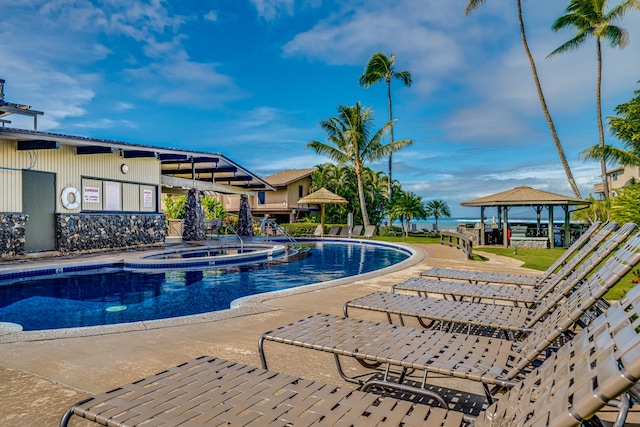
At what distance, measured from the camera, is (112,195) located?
16.2 meters

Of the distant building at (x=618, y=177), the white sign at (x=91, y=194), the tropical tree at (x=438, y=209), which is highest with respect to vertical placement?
the distant building at (x=618, y=177)

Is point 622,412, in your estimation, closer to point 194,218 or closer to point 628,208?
point 628,208

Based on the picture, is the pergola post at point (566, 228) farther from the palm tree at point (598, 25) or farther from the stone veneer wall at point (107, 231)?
the stone veneer wall at point (107, 231)

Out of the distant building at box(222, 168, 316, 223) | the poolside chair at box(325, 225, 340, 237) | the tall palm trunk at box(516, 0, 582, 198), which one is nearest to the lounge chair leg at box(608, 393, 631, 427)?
the poolside chair at box(325, 225, 340, 237)

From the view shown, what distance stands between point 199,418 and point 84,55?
28321 mm

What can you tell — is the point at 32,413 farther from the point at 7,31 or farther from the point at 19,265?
the point at 7,31

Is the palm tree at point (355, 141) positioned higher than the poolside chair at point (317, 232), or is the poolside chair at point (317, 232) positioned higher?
the palm tree at point (355, 141)

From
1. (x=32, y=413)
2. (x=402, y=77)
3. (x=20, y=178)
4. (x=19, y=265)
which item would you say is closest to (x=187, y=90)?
(x=402, y=77)

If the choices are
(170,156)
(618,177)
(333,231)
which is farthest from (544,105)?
(170,156)

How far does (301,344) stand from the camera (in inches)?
100

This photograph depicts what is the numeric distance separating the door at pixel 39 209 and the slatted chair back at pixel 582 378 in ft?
50.5

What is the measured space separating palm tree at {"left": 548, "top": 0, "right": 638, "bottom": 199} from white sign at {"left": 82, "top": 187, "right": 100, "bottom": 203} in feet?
75.8

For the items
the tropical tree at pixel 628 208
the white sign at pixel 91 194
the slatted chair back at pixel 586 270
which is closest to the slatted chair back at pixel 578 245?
the slatted chair back at pixel 586 270

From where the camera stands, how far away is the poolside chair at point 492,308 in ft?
9.86
